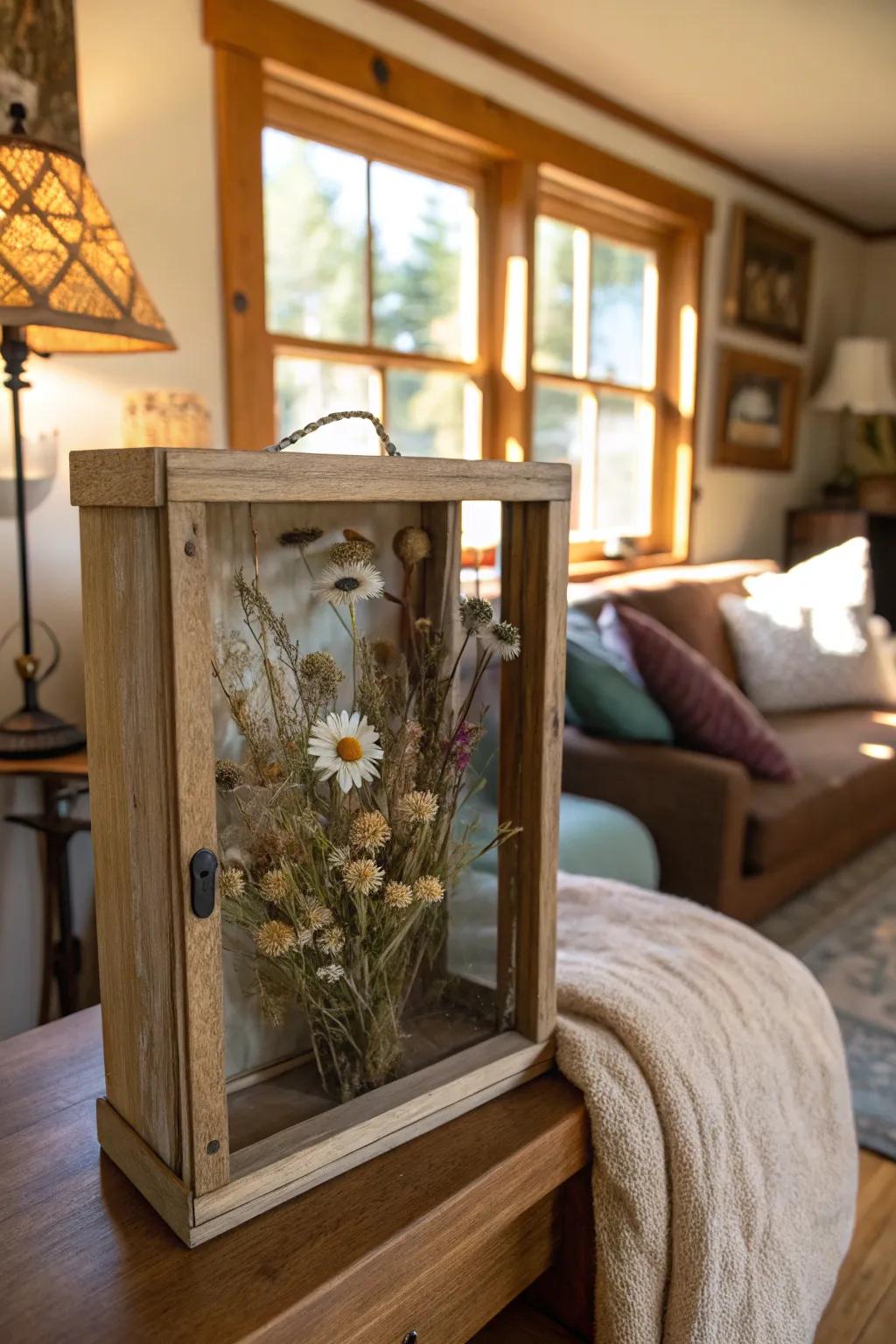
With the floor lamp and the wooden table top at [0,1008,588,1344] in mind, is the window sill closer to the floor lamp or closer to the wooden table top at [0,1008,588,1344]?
the floor lamp

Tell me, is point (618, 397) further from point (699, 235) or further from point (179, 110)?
point (179, 110)

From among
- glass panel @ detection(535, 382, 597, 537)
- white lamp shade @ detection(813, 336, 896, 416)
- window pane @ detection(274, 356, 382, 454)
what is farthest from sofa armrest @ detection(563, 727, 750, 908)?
white lamp shade @ detection(813, 336, 896, 416)

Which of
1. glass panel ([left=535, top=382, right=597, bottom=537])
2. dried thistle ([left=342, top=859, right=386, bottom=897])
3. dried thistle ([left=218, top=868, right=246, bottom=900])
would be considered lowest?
dried thistle ([left=342, top=859, right=386, bottom=897])

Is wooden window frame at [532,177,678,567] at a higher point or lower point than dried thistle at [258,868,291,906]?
higher

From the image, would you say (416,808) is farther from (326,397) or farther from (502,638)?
(326,397)

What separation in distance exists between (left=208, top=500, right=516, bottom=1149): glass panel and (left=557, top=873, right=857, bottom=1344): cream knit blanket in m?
0.12

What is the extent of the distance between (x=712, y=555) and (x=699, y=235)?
1224 millimetres

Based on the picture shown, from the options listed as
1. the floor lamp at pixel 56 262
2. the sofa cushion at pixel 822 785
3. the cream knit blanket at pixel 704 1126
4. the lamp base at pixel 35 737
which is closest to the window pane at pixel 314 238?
the floor lamp at pixel 56 262

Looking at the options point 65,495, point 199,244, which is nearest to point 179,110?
point 199,244

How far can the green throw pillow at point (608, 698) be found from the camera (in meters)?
2.40

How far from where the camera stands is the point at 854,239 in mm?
4914

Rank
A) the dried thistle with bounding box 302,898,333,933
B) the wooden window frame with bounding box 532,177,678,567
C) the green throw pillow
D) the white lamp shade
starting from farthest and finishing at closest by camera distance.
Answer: the white lamp shade → the wooden window frame with bounding box 532,177,678,567 → the green throw pillow → the dried thistle with bounding box 302,898,333,933

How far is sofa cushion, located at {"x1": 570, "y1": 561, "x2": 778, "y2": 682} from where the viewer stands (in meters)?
3.10

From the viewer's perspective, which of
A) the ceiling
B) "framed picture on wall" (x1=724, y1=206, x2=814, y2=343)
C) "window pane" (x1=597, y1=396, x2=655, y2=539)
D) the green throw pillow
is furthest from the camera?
"framed picture on wall" (x1=724, y1=206, x2=814, y2=343)
